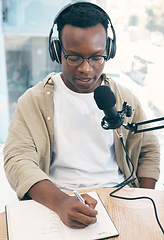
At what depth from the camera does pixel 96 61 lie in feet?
3.19

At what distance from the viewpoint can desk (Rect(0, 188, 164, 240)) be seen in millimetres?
718

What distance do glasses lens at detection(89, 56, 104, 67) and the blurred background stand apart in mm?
839

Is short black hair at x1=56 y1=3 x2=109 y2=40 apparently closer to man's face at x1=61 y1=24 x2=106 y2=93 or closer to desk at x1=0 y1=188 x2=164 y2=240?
man's face at x1=61 y1=24 x2=106 y2=93

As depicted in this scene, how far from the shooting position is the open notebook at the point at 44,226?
689 mm

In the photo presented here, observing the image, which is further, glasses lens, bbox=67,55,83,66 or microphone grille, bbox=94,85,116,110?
glasses lens, bbox=67,55,83,66

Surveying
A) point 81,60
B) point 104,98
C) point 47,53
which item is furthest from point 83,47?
point 47,53

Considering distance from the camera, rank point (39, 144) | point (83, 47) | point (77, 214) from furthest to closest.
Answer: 1. point (39, 144)
2. point (83, 47)
3. point (77, 214)

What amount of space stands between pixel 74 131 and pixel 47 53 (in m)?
1.06

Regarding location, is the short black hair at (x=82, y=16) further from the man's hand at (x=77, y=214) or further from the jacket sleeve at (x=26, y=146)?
the man's hand at (x=77, y=214)

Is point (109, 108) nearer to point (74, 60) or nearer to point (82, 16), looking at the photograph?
point (74, 60)

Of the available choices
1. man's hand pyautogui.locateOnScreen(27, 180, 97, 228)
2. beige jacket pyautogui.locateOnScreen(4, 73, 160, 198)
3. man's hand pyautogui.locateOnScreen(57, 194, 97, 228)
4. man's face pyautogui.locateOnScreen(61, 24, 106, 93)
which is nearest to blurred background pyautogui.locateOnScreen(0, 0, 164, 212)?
beige jacket pyautogui.locateOnScreen(4, 73, 160, 198)

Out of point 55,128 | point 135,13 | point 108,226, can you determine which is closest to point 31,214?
point 108,226

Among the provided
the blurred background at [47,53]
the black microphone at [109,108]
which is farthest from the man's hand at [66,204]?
the blurred background at [47,53]

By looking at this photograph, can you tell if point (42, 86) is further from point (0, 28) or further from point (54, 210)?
point (0, 28)
